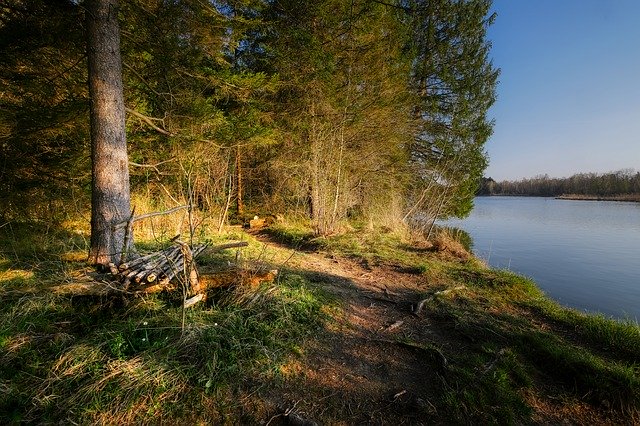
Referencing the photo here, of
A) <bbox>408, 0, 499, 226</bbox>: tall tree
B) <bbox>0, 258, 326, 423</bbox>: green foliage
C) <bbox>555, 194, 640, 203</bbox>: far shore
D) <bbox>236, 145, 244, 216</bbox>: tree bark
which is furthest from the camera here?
<bbox>555, 194, 640, 203</bbox>: far shore

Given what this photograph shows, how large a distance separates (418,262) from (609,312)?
388 centimetres

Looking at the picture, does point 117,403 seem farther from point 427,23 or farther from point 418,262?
point 427,23

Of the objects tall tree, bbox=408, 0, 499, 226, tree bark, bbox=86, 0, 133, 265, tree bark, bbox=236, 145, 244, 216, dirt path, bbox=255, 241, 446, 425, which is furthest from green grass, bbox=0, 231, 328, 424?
tall tree, bbox=408, 0, 499, 226

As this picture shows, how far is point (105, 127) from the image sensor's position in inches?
158

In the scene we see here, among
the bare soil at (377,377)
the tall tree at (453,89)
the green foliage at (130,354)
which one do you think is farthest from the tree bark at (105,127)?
the tall tree at (453,89)

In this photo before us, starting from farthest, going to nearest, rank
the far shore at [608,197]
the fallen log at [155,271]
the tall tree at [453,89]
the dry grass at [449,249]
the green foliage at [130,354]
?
1. the far shore at [608,197]
2. the tall tree at [453,89]
3. the dry grass at [449,249]
4. the fallen log at [155,271]
5. the green foliage at [130,354]

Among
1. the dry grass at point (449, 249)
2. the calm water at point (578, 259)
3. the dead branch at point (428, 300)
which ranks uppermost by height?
the dry grass at point (449, 249)

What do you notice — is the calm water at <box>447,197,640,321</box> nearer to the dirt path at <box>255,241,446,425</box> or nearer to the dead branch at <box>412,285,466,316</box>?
the dead branch at <box>412,285,466,316</box>

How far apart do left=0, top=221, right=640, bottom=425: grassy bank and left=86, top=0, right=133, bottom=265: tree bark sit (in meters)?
0.51

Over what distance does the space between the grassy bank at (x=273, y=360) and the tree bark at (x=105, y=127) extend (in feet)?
1.69

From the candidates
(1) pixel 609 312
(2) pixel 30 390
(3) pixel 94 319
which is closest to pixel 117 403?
(2) pixel 30 390

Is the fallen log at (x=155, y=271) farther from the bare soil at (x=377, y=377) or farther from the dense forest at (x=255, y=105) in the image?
the dense forest at (x=255, y=105)

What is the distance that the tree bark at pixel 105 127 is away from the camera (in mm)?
3920

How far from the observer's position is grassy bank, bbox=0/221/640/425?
2211mm
